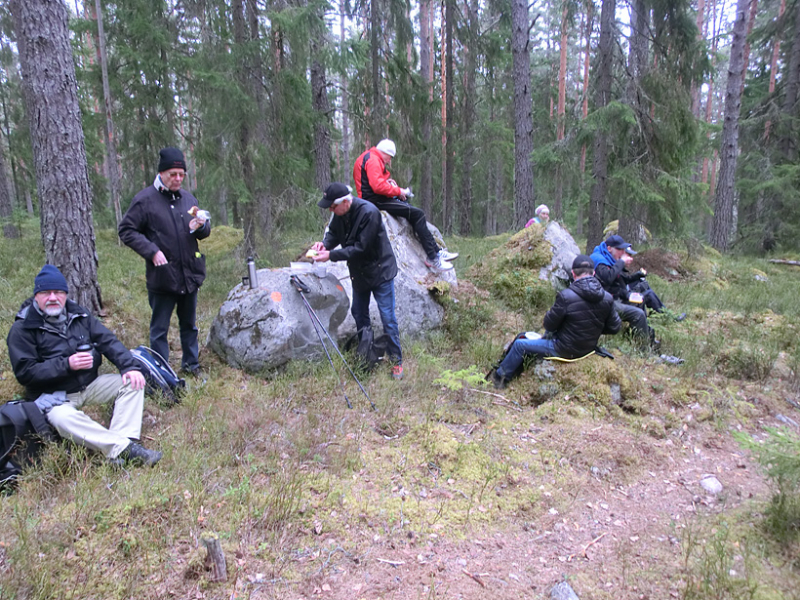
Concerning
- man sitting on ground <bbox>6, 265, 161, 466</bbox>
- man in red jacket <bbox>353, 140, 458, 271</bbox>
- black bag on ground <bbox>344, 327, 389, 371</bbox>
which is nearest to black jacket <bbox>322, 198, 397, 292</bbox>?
black bag on ground <bbox>344, 327, 389, 371</bbox>

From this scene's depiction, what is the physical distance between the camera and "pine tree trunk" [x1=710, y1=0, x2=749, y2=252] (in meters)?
13.6

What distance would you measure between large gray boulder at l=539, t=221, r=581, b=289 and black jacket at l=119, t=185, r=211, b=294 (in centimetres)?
564

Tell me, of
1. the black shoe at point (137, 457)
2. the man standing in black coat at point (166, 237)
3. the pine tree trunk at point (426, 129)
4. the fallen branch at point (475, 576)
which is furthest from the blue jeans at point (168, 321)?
the pine tree trunk at point (426, 129)

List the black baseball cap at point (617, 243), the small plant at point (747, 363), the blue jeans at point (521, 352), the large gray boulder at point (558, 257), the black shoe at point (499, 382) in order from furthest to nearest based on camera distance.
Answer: the large gray boulder at point (558, 257) → the black baseball cap at point (617, 243) → the small plant at point (747, 363) → the black shoe at point (499, 382) → the blue jeans at point (521, 352)

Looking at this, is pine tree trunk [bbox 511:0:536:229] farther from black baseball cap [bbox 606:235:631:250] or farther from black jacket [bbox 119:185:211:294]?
black jacket [bbox 119:185:211:294]

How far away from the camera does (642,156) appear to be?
1114 cm

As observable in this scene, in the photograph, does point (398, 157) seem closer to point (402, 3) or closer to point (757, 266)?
point (402, 3)

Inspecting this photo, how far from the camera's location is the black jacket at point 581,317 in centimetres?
489

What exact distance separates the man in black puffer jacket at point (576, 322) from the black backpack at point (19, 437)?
417 centimetres

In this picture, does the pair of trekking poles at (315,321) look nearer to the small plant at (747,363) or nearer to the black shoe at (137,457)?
the black shoe at (137,457)

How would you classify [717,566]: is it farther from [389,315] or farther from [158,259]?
[158,259]

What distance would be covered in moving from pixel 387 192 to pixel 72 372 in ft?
14.0

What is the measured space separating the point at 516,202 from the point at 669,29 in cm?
549

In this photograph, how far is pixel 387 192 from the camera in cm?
658
